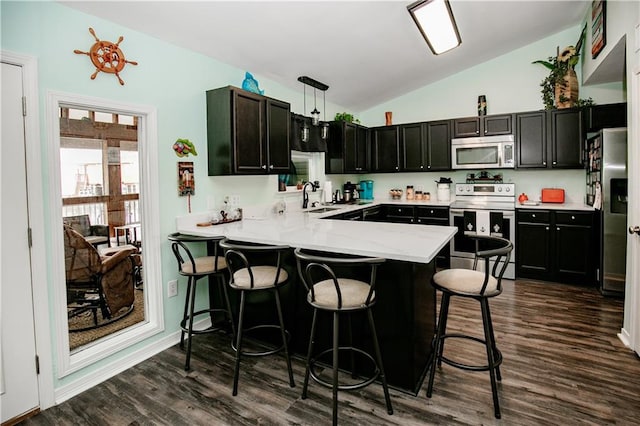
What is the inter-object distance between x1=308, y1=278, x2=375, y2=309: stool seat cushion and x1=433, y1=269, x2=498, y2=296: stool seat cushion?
47 cm

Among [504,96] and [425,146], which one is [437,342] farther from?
[504,96]

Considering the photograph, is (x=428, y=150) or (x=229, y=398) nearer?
(x=229, y=398)

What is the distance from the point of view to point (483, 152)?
5.06 metres

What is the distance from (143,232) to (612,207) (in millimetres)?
4623

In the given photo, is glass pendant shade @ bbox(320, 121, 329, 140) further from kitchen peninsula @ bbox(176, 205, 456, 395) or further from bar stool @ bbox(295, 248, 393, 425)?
bar stool @ bbox(295, 248, 393, 425)

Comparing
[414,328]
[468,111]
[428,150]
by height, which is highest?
[468,111]

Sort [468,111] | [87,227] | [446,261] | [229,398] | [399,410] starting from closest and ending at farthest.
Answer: [399,410] < [229,398] < [87,227] < [446,261] < [468,111]

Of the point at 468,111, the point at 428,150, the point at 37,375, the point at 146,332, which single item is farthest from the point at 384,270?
the point at 468,111

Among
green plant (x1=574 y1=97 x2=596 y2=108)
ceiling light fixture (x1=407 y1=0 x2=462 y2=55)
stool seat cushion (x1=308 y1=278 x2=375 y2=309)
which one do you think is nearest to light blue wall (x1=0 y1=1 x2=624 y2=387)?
green plant (x1=574 y1=97 x2=596 y2=108)

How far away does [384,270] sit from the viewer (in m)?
2.23

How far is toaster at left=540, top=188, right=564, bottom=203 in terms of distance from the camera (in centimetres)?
478

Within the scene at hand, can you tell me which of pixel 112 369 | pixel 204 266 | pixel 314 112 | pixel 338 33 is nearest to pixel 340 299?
pixel 204 266

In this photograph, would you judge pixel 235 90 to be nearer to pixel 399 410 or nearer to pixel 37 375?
pixel 37 375

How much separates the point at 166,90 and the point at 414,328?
2.62 m
